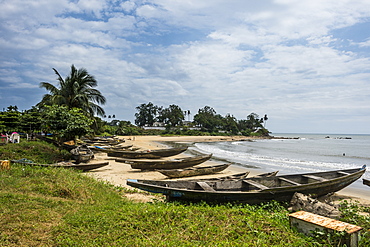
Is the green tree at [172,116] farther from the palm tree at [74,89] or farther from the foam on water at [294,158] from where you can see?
the palm tree at [74,89]

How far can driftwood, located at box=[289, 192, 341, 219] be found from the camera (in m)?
5.27

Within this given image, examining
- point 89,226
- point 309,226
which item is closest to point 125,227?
point 89,226

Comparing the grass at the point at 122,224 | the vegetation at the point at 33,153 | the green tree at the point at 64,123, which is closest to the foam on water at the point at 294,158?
the grass at the point at 122,224

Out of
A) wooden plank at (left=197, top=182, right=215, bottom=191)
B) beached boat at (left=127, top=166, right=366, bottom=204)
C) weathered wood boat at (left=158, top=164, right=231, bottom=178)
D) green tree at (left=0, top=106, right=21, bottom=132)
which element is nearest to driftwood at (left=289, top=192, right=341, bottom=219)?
→ beached boat at (left=127, top=166, right=366, bottom=204)

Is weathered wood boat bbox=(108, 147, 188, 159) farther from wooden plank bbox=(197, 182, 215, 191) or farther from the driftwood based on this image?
the driftwood

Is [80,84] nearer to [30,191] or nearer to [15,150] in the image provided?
[15,150]

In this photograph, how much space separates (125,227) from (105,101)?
19520 mm

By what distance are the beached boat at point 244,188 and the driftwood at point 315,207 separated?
1.87 feet

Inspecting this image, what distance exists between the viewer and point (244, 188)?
7605 millimetres

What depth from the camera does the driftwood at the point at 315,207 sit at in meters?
5.27

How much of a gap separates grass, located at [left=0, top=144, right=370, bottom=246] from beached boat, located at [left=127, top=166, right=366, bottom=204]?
0.33m

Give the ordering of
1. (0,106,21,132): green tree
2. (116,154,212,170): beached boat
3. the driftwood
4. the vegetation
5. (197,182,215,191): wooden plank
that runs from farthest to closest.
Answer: (0,106,21,132): green tree
the vegetation
(116,154,212,170): beached boat
(197,182,215,191): wooden plank
the driftwood

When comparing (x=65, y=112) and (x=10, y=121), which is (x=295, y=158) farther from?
(x=10, y=121)

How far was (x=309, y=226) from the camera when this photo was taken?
404 centimetres
